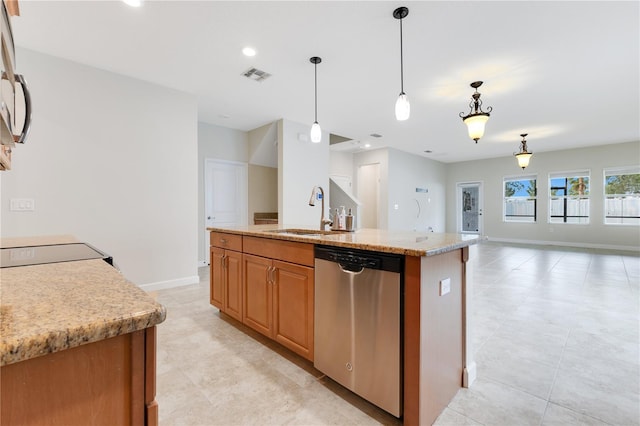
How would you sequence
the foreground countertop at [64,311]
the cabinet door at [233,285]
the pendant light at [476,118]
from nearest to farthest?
1. the foreground countertop at [64,311]
2. the cabinet door at [233,285]
3. the pendant light at [476,118]

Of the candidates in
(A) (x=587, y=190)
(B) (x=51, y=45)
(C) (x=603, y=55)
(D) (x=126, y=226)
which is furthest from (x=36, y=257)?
(A) (x=587, y=190)

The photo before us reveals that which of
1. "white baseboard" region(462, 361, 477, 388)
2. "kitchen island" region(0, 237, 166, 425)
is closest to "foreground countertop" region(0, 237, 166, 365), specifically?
"kitchen island" region(0, 237, 166, 425)

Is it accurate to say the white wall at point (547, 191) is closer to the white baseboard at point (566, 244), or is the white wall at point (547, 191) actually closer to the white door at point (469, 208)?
the white baseboard at point (566, 244)

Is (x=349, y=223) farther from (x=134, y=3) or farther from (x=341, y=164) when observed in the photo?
(x=341, y=164)

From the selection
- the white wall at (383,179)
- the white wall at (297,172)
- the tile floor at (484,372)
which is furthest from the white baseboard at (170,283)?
the white wall at (383,179)

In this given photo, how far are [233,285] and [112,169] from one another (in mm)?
2254

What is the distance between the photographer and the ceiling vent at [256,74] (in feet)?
11.4

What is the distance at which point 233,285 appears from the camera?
2666 millimetres

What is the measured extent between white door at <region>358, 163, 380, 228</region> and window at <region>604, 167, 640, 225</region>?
6071 millimetres

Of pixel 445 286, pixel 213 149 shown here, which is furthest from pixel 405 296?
pixel 213 149

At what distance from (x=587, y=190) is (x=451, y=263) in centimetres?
924

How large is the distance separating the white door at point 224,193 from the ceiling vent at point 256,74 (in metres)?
2.31

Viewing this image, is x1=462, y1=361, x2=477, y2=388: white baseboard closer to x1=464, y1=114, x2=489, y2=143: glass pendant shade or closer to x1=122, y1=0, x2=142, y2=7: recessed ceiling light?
x1=464, y1=114, x2=489, y2=143: glass pendant shade

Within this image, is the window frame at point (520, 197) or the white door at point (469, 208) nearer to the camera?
the window frame at point (520, 197)
